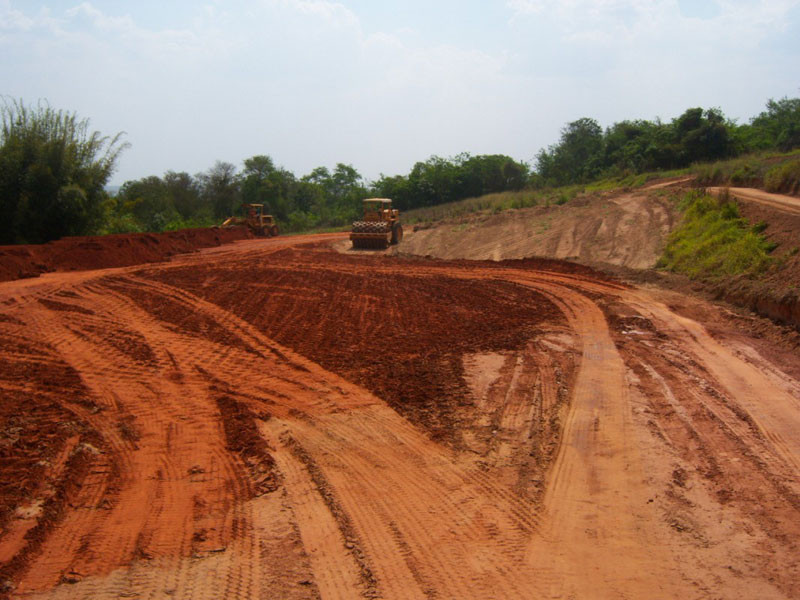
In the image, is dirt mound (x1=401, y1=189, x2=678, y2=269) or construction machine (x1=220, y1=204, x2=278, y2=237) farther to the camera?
construction machine (x1=220, y1=204, x2=278, y2=237)

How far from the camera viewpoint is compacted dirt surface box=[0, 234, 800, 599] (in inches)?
187

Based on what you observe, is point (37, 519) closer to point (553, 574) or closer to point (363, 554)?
point (363, 554)

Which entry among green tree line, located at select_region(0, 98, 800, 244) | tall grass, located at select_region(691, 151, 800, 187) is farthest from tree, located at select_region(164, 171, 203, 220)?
tall grass, located at select_region(691, 151, 800, 187)

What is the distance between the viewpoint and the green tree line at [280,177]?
84.9 ft

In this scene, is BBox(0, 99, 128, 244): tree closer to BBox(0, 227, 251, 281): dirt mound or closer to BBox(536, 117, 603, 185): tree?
BBox(0, 227, 251, 281): dirt mound

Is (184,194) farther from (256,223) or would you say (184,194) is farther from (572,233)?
(572,233)

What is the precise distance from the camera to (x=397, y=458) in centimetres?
672

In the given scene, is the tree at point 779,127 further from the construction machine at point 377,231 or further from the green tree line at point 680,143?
the construction machine at point 377,231

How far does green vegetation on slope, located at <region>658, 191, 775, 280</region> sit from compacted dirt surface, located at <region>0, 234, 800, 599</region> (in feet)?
10.0

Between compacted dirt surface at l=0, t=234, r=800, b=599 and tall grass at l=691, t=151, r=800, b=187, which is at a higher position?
tall grass at l=691, t=151, r=800, b=187

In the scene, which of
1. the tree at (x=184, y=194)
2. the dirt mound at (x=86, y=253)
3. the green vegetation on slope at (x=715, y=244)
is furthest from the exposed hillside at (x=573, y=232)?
the tree at (x=184, y=194)

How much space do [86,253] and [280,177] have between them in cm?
4368

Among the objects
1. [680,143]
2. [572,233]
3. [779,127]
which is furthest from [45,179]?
[779,127]

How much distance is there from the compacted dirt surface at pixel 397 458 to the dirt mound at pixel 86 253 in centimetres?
852
